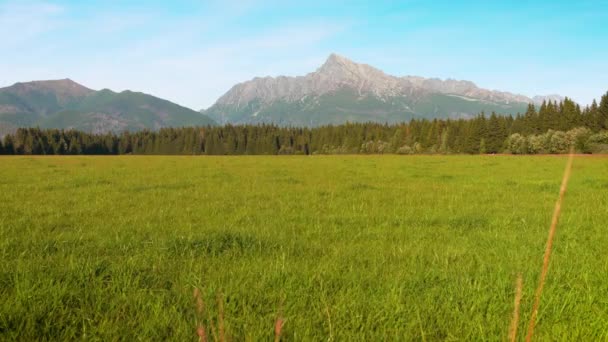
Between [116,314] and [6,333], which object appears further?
[116,314]

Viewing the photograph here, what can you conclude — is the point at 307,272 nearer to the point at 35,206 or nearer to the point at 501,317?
the point at 501,317

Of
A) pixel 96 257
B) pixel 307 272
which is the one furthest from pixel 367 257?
pixel 96 257

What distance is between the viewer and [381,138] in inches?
5635

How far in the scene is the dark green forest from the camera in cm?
8331

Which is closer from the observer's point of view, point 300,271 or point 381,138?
point 300,271

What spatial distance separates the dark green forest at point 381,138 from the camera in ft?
273

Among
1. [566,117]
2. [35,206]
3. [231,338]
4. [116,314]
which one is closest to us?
[231,338]

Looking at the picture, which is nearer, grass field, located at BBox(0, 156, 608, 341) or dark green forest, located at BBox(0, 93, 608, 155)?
grass field, located at BBox(0, 156, 608, 341)

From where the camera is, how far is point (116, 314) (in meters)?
3.87

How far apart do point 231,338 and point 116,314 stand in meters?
1.34

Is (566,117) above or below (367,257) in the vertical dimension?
above

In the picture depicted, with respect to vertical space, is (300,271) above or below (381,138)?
below

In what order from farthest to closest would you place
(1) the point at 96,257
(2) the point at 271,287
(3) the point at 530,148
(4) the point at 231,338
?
(3) the point at 530,148 < (1) the point at 96,257 < (2) the point at 271,287 < (4) the point at 231,338

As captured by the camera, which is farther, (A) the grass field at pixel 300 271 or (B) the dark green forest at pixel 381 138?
(B) the dark green forest at pixel 381 138
